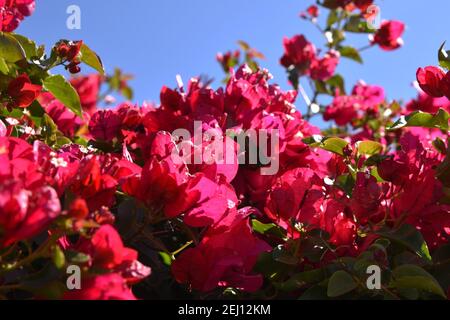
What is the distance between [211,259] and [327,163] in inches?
18.4

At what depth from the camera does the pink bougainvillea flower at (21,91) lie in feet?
3.40

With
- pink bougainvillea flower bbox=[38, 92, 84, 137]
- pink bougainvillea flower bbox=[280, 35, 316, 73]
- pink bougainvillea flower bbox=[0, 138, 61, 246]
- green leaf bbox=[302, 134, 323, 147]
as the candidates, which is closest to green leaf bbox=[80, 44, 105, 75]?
pink bougainvillea flower bbox=[38, 92, 84, 137]

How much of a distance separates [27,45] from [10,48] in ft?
0.36

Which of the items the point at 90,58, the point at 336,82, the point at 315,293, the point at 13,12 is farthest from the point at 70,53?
the point at 336,82

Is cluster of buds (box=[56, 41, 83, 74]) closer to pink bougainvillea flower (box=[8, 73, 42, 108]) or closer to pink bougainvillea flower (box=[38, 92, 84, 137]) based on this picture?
pink bougainvillea flower (box=[8, 73, 42, 108])

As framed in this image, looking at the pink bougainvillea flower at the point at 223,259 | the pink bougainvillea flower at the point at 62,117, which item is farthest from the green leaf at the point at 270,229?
the pink bougainvillea flower at the point at 62,117

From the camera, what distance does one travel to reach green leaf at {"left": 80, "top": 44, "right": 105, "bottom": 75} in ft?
3.83

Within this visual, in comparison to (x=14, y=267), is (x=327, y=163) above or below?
above

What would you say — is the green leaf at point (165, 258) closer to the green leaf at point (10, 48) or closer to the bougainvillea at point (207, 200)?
the bougainvillea at point (207, 200)

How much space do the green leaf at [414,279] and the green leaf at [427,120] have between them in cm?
30
